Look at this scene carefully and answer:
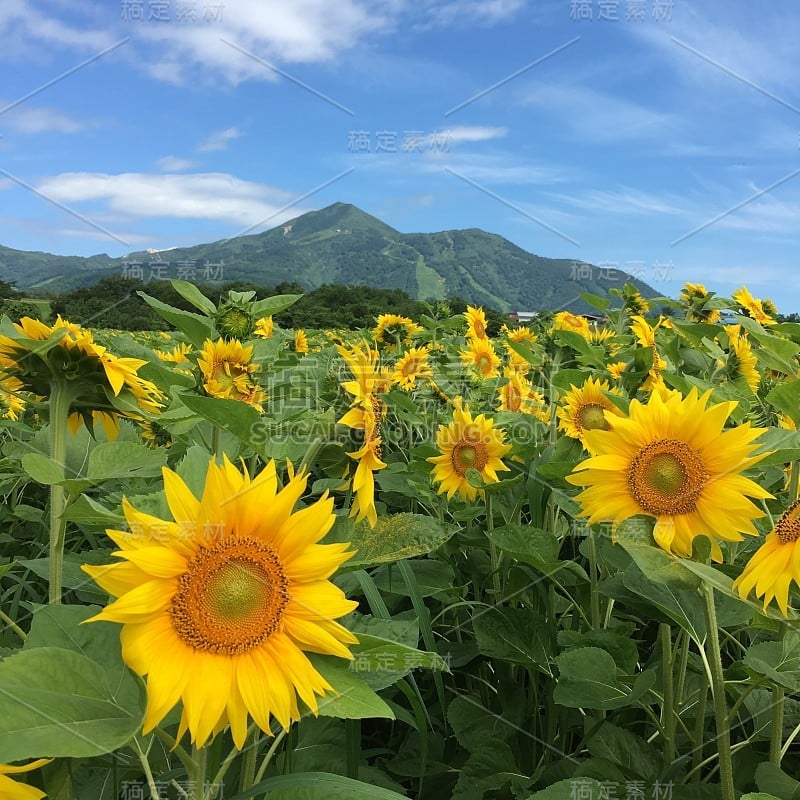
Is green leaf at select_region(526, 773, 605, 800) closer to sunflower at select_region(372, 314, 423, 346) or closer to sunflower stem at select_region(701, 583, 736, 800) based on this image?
sunflower stem at select_region(701, 583, 736, 800)

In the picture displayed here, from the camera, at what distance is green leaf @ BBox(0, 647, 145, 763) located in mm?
763

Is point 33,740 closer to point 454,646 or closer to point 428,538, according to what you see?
point 428,538

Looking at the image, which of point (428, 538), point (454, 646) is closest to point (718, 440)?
point (428, 538)

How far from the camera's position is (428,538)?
1037 millimetres

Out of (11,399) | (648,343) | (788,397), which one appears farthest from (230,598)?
(648,343)

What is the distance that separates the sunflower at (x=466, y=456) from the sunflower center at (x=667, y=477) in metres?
0.94

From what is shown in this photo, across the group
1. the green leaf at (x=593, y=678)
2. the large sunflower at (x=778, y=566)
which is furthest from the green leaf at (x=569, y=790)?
the large sunflower at (x=778, y=566)

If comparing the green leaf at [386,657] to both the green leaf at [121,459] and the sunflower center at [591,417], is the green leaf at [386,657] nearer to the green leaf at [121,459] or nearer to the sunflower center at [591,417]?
the green leaf at [121,459]

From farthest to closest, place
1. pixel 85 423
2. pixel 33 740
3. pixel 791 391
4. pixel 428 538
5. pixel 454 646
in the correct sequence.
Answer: pixel 454 646 < pixel 85 423 < pixel 791 391 < pixel 428 538 < pixel 33 740

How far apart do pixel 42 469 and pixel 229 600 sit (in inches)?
21.8

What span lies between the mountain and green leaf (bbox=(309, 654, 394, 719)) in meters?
1.78

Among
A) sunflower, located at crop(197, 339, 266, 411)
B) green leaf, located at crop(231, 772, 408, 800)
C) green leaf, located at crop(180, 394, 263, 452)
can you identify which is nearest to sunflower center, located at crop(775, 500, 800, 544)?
green leaf, located at crop(231, 772, 408, 800)

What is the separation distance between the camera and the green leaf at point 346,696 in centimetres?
81

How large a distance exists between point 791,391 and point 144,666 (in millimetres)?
1315
